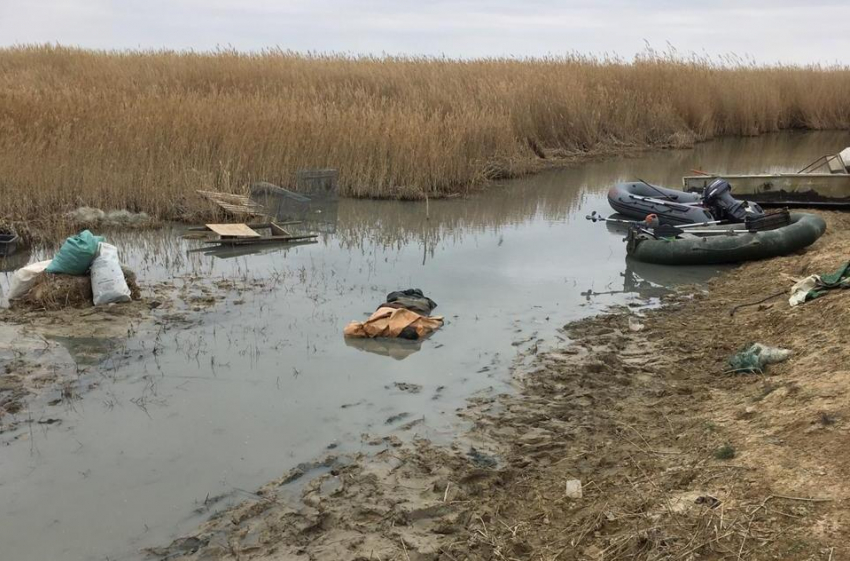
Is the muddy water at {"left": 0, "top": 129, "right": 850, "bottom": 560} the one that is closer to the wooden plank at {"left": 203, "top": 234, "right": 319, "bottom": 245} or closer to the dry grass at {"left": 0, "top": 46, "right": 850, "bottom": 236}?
the wooden plank at {"left": 203, "top": 234, "right": 319, "bottom": 245}

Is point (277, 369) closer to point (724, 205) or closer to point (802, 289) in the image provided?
point (802, 289)

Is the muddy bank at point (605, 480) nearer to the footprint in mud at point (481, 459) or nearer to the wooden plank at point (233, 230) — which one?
the footprint in mud at point (481, 459)

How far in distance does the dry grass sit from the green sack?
2493mm

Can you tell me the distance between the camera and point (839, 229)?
30.7 ft

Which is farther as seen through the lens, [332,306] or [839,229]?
[839,229]

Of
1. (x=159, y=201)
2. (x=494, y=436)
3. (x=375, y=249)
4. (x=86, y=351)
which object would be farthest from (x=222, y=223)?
(x=494, y=436)

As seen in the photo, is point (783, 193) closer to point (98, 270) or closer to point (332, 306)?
point (332, 306)

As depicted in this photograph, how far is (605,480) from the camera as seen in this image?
143 inches

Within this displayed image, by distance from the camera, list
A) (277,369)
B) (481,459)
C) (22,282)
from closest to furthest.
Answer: (481,459)
(277,369)
(22,282)

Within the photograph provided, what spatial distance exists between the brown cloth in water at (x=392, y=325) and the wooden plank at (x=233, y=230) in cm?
293

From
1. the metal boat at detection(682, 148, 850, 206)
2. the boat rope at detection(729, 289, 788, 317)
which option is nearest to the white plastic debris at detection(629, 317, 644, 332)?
the boat rope at detection(729, 289, 788, 317)

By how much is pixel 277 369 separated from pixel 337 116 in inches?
287

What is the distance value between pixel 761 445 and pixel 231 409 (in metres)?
2.83

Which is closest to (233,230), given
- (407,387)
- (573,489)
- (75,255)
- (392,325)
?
(75,255)
